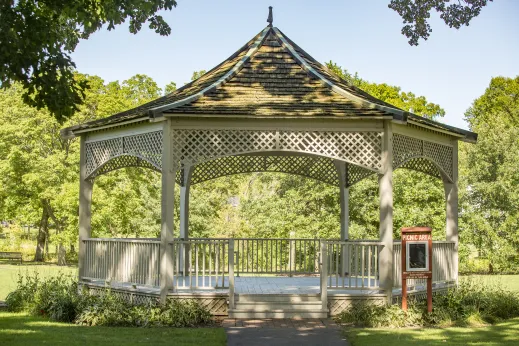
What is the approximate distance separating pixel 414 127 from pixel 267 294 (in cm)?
453

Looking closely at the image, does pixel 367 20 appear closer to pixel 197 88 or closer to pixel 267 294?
pixel 197 88

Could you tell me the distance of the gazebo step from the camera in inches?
488

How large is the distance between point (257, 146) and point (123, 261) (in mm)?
3512

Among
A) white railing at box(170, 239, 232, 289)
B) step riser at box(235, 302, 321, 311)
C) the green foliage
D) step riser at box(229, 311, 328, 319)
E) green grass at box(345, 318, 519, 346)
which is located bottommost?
green grass at box(345, 318, 519, 346)

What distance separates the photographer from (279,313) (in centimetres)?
1245

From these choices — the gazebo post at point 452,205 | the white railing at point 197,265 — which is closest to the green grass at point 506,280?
the gazebo post at point 452,205

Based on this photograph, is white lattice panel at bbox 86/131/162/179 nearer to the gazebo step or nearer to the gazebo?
the gazebo

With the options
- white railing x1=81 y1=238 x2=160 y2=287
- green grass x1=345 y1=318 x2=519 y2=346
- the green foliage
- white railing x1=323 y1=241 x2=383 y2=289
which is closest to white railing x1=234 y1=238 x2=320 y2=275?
white railing x1=323 y1=241 x2=383 y2=289

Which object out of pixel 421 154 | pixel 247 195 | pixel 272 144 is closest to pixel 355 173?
pixel 421 154

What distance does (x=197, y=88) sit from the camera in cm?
1383

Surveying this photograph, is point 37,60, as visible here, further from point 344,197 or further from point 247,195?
point 247,195

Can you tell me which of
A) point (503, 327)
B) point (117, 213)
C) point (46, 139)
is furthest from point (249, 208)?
point (503, 327)

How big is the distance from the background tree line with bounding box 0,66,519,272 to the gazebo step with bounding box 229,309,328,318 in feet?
51.6

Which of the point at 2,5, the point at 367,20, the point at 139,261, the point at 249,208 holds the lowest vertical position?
the point at 139,261
